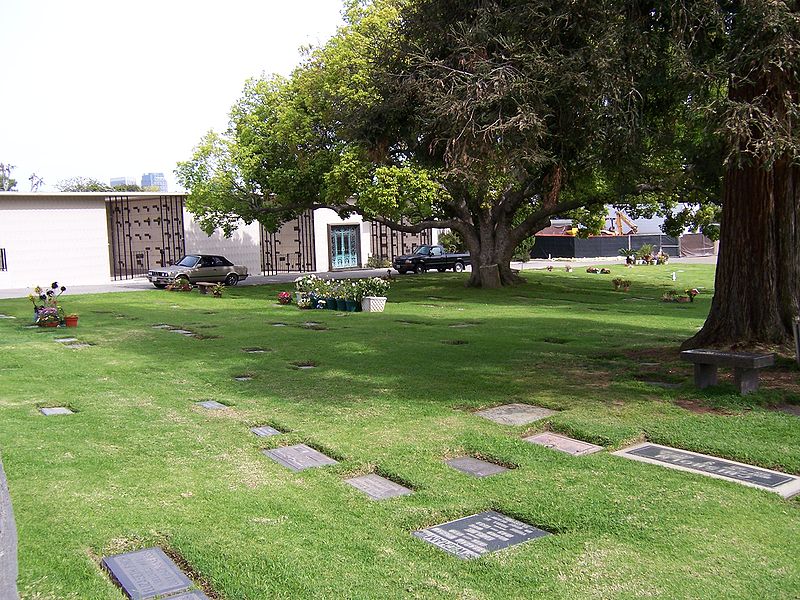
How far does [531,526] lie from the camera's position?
489cm

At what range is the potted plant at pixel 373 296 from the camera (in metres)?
20.1

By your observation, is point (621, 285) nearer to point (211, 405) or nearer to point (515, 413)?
point (515, 413)

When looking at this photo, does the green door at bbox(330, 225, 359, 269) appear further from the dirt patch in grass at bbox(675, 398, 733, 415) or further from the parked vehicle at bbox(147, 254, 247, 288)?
the dirt patch in grass at bbox(675, 398, 733, 415)

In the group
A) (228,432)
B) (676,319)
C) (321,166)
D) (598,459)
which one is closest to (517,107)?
(598,459)

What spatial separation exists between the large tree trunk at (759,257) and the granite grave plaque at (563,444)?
409cm

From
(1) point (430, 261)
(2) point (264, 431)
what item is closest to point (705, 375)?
(2) point (264, 431)

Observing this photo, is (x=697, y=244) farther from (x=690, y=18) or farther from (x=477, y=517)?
(x=477, y=517)

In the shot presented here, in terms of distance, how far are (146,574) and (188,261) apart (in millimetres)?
28691

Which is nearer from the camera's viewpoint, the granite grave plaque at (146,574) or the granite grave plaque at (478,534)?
the granite grave plaque at (146,574)

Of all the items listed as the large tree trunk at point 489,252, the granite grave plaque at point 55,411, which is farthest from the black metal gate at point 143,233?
the granite grave plaque at point 55,411

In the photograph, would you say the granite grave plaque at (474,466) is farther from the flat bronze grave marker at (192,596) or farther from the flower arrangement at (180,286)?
the flower arrangement at (180,286)

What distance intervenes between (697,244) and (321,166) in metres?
38.9

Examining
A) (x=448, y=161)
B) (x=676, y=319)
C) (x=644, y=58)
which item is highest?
(x=644, y=58)

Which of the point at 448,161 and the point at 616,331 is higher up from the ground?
the point at 448,161
